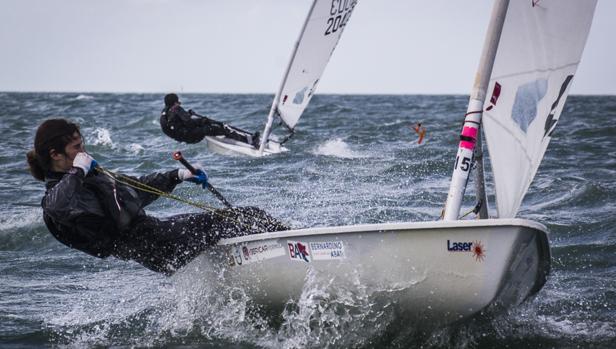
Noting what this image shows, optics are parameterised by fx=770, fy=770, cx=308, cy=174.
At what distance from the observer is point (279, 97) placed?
36.7 feet

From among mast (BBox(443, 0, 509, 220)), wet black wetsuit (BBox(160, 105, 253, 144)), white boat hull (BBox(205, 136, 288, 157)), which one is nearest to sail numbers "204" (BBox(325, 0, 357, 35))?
white boat hull (BBox(205, 136, 288, 157))

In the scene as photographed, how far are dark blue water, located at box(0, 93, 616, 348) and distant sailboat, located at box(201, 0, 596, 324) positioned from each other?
0.23 meters

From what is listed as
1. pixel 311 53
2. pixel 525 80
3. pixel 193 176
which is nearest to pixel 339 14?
pixel 311 53

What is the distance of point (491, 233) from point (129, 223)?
6.19 feet

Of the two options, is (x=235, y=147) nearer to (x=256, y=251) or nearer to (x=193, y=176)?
(x=193, y=176)

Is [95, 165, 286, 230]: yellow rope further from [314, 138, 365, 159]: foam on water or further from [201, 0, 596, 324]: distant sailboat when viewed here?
[314, 138, 365, 159]: foam on water

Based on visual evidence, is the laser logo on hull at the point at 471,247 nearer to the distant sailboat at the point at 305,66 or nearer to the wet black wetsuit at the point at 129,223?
the wet black wetsuit at the point at 129,223

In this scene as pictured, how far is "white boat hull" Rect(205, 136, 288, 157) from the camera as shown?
11.7 m

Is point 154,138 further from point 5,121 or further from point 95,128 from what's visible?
point 5,121

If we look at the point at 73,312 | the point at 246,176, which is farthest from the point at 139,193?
the point at 246,176

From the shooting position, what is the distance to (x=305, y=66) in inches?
426

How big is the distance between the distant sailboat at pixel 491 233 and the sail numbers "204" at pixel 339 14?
632 centimetres

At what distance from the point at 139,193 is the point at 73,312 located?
37.7 inches

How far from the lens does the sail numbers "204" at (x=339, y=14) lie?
32.8 feet
